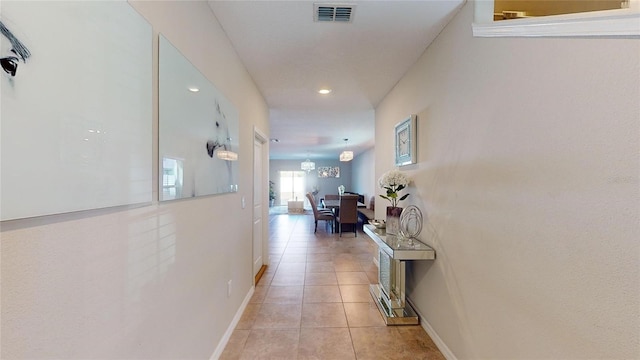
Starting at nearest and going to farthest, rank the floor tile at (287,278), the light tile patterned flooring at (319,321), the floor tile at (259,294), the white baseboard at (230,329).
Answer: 1. the white baseboard at (230,329)
2. the light tile patterned flooring at (319,321)
3. the floor tile at (259,294)
4. the floor tile at (287,278)

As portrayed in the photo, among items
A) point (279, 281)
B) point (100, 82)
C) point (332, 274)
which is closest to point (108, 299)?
point (100, 82)

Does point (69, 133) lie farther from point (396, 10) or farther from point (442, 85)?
point (442, 85)

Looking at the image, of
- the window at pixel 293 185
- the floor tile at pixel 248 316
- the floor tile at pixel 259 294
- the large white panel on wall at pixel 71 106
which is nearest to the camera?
the large white panel on wall at pixel 71 106

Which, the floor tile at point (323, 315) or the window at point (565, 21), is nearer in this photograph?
the window at point (565, 21)

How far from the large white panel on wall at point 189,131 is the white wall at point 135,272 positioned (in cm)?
7

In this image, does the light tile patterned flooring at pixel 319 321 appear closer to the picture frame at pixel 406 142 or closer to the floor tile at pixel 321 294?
the floor tile at pixel 321 294

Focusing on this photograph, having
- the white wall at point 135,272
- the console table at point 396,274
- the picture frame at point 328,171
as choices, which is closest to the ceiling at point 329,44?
the white wall at point 135,272

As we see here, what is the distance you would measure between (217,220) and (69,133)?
1.25 metres

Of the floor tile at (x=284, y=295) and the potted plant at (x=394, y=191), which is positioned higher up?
the potted plant at (x=394, y=191)

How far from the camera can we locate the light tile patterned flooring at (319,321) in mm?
2020

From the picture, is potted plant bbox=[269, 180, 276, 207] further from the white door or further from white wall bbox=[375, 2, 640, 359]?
white wall bbox=[375, 2, 640, 359]

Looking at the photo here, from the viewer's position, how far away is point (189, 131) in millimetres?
1386

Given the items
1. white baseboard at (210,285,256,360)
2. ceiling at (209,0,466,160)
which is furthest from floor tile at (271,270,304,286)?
ceiling at (209,0,466,160)

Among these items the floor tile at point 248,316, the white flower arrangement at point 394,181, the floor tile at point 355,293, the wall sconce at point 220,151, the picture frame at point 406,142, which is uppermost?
the picture frame at point 406,142
